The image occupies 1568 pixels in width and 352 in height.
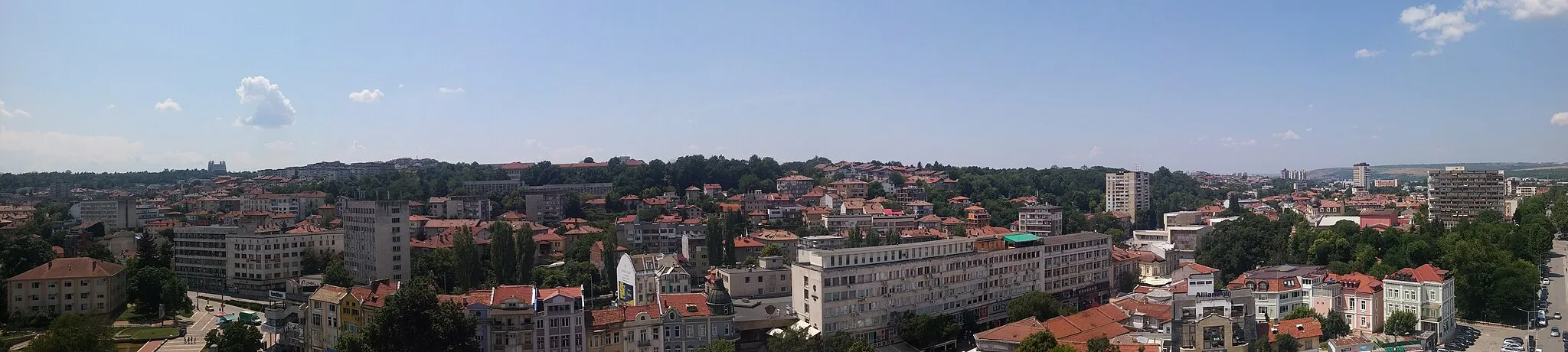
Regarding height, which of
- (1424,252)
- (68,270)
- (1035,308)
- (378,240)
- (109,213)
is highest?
(109,213)

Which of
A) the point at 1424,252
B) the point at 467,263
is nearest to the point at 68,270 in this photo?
the point at 467,263

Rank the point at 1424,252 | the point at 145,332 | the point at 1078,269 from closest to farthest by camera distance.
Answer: the point at 145,332 → the point at 1078,269 → the point at 1424,252

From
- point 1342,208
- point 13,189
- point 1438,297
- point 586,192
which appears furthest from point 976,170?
point 13,189

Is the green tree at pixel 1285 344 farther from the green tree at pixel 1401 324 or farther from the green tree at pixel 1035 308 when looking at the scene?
the green tree at pixel 1401 324

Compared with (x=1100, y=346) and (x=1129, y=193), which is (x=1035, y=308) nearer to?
(x=1100, y=346)

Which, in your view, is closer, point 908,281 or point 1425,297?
point 1425,297

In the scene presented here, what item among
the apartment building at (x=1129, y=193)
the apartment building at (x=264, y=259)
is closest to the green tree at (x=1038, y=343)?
the apartment building at (x=264, y=259)

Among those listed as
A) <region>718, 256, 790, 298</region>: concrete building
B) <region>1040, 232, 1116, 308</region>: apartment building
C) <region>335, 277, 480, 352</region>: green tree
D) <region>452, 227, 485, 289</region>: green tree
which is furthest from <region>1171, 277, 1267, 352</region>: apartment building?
<region>452, 227, 485, 289</region>: green tree
